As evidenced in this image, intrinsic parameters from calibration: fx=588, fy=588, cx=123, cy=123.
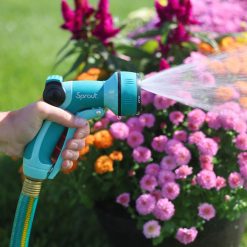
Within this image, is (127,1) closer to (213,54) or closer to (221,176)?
(213,54)

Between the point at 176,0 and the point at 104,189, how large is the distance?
1.01m

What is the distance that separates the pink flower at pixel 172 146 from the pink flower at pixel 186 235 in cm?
31

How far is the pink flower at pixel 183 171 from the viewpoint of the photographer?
2.28 metres

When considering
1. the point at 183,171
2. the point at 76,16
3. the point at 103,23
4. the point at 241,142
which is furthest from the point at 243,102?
the point at 76,16

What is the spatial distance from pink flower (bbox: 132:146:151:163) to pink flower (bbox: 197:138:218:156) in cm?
22

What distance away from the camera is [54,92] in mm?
1583

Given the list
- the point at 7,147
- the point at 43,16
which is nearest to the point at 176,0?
the point at 7,147

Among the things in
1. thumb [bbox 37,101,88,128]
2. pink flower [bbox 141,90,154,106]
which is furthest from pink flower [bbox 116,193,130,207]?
thumb [bbox 37,101,88,128]

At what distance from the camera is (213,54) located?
297 centimetres

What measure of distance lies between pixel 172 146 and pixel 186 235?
36cm

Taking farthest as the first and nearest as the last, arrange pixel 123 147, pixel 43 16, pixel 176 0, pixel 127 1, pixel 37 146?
1. pixel 127 1
2. pixel 43 16
3. pixel 176 0
4. pixel 123 147
5. pixel 37 146

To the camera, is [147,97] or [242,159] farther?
[147,97]

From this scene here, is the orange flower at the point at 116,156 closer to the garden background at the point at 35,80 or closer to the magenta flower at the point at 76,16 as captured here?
the garden background at the point at 35,80

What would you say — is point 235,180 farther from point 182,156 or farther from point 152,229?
point 152,229
